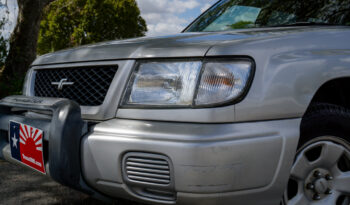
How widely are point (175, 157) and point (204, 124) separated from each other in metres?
0.19

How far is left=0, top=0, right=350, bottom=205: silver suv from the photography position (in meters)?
1.52

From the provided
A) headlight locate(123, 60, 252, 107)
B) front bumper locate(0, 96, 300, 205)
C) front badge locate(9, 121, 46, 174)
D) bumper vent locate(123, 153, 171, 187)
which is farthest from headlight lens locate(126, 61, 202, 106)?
front badge locate(9, 121, 46, 174)

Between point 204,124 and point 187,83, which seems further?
point 187,83

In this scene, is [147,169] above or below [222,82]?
below

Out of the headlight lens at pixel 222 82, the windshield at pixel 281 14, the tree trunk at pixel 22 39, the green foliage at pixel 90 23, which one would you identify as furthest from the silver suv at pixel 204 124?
the green foliage at pixel 90 23

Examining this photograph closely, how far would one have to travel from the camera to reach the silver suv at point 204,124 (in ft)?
4.98

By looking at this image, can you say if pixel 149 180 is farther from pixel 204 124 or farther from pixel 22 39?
pixel 22 39

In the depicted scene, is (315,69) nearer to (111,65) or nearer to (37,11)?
(111,65)

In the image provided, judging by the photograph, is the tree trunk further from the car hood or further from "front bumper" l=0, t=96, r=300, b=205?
"front bumper" l=0, t=96, r=300, b=205

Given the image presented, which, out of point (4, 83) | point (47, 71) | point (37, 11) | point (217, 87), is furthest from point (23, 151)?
point (37, 11)

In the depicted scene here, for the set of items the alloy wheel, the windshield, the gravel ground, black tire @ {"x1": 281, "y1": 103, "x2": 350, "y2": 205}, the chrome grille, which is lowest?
the gravel ground

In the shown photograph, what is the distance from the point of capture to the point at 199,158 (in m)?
1.46

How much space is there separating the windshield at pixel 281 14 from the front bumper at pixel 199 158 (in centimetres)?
108

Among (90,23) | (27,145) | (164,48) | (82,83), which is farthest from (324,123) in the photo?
(90,23)
